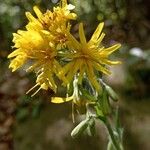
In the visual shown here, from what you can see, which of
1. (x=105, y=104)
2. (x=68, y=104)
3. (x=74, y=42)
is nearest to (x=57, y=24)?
(x=74, y=42)

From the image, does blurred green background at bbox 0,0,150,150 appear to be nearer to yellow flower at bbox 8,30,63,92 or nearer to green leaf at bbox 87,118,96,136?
green leaf at bbox 87,118,96,136

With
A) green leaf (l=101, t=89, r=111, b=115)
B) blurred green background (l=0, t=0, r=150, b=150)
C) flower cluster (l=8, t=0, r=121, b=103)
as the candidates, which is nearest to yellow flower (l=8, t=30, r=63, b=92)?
flower cluster (l=8, t=0, r=121, b=103)

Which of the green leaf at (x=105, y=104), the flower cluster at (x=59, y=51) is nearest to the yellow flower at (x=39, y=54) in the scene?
the flower cluster at (x=59, y=51)

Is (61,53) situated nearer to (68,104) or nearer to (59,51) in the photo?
(59,51)

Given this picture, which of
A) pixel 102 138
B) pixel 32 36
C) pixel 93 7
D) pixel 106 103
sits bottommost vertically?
pixel 102 138

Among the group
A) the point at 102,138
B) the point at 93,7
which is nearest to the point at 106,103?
the point at 93,7

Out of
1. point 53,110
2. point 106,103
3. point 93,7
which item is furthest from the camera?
point 53,110

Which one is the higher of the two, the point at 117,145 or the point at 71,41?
the point at 71,41

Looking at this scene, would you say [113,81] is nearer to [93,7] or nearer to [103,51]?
[93,7]
